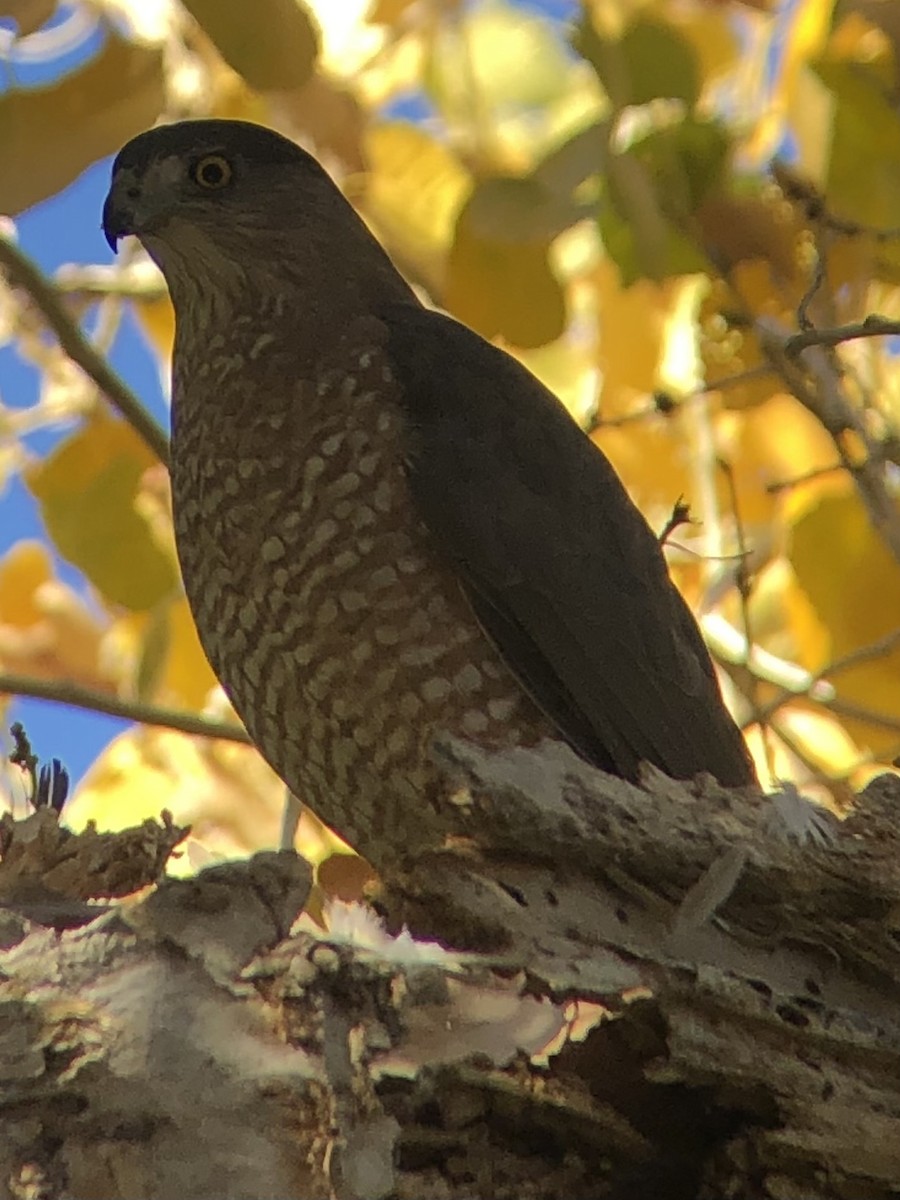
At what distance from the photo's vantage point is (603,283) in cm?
361

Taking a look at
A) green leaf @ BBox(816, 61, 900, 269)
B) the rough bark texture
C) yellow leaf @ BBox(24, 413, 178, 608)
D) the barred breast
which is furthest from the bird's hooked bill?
the rough bark texture

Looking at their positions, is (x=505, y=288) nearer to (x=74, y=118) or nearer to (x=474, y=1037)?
(x=74, y=118)

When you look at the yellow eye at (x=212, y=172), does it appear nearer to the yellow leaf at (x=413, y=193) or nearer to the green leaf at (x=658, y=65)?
the yellow leaf at (x=413, y=193)

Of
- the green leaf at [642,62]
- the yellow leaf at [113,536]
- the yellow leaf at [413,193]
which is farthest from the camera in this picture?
the yellow leaf at [413,193]

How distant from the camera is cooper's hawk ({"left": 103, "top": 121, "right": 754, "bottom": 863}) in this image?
2.29 m

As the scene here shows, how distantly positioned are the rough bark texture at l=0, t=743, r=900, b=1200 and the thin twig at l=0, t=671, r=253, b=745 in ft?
3.70

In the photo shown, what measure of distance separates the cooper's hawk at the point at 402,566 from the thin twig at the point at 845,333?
509 millimetres

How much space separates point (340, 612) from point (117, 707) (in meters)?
0.52

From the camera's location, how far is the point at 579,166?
2666mm

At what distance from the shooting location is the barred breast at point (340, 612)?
7.43 ft

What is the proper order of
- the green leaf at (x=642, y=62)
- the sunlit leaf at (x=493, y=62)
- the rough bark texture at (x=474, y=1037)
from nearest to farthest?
the rough bark texture at (x=474, y=1037), the green leaf at (x=642, y=62), the sunlit leaf at (x=493, y=62)

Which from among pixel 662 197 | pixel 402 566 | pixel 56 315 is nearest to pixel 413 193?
pixel 662 197

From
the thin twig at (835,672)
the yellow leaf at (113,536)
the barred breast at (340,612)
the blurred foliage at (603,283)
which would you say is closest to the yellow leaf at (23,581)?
the blurred foliage at (603,283)

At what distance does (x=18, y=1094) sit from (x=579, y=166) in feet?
5.89
